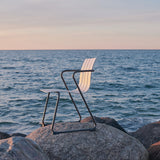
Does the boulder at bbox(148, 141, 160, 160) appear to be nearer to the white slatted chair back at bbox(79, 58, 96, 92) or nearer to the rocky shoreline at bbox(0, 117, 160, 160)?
the rocky shoreline at bbox(0, 117, 160, 160)

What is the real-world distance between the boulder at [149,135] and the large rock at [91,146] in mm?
1661

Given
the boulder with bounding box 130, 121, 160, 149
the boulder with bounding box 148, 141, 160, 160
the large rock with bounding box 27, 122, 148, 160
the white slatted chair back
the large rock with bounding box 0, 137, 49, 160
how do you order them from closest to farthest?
the large rock with bounding box 0, 137, 49, 160, the large rock with bounding box 27, 122, 148, 160, the boulder with bounding box 148, 141, 160, 160, the white slatted chair back, the boulder with bounding box 130, 121, 160, 149

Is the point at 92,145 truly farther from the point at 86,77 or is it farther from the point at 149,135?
the point at 149,135

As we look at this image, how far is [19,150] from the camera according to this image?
3.23m

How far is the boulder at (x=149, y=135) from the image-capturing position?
20.0 ft

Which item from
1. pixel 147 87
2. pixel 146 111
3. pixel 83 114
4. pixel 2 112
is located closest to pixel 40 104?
pixel 2 112

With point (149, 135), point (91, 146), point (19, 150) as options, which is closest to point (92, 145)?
point (91, 146)

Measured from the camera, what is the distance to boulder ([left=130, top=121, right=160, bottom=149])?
20.0ft

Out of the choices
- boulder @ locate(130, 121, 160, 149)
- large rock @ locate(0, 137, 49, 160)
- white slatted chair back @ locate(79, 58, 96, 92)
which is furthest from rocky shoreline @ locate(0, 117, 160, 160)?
boulder @ locate(130, 121, 160, 149)

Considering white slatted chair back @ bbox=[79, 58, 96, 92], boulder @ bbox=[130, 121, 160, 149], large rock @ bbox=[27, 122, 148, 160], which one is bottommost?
boulder @ bbox=[130, 121, 160, 149]

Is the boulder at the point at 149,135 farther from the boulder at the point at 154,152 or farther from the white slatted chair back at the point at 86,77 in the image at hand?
the white slatted chair back at the point at 86,77

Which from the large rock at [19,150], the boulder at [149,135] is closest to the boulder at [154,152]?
the boulder at [149,135]

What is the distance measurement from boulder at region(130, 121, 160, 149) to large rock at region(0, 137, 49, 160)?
3.24 m

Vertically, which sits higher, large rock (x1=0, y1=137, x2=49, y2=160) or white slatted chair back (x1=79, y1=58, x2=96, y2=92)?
white slatted chair back (x1=79, y1=58, x2=96, y2=92)
